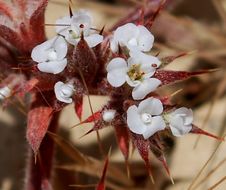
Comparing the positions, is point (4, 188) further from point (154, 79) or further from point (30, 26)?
point (154, 79)

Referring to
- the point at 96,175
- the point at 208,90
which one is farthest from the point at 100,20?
the point at 96,175

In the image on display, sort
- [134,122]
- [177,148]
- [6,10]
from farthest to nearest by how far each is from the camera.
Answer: [177,148], [6,10], [134,122]

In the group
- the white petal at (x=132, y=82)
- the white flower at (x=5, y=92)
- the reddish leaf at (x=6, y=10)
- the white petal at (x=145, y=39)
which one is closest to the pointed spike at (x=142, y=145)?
the white petal at (x=132, y=82)

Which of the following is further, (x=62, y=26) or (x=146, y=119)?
(x=62, y=26)

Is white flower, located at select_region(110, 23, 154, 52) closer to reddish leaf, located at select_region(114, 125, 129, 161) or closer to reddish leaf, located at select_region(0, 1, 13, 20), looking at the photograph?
reddish leaf, located at select_region(114, 125, 129, 161)

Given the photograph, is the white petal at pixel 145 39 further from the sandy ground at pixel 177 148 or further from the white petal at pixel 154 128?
the sandy ground at pixel 177 148

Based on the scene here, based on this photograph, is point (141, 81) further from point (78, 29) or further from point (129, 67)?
point (78, 29)

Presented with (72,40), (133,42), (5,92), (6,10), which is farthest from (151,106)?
(6,10)
